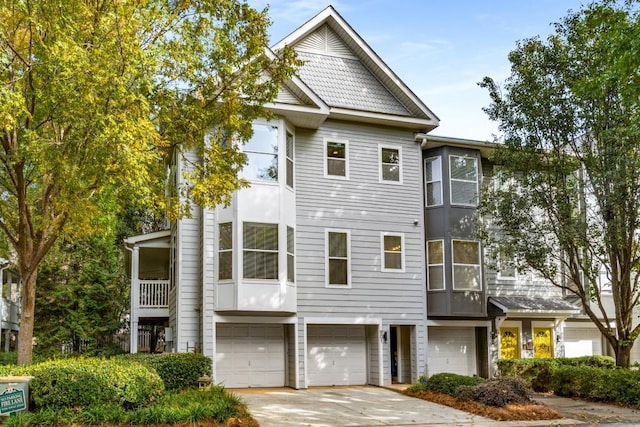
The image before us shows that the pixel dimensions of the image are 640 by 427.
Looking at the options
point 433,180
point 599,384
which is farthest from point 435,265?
point 599,384

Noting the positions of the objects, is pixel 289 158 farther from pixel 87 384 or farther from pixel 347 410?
pixel 87 384

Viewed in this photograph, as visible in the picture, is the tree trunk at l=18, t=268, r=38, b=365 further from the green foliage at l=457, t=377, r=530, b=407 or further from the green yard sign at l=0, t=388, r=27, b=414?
the green foliage at l=457, t=377, r=530, b=407

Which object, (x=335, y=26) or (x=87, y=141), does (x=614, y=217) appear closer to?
(x=335, y=26)

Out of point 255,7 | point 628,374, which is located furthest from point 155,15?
point 628,374

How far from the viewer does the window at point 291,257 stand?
19391 millimetres

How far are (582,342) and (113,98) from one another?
2070 cm

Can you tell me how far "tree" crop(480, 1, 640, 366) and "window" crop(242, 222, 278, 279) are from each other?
6556 millimetres

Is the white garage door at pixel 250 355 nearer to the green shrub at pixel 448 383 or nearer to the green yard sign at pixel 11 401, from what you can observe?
the green shrub at pixel 448 383

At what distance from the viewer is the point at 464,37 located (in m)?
15.0

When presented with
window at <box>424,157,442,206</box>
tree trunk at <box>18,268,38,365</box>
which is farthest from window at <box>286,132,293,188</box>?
tree trunk at <box>18,268,38,365</box>

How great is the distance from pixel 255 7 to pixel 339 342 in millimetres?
11359

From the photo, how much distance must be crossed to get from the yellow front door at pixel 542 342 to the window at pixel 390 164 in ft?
25.0

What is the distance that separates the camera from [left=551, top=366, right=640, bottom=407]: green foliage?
55.9 feet

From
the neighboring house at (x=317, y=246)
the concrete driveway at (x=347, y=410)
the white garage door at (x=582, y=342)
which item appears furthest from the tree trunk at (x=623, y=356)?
the white garage door at (x=582, y=342)
